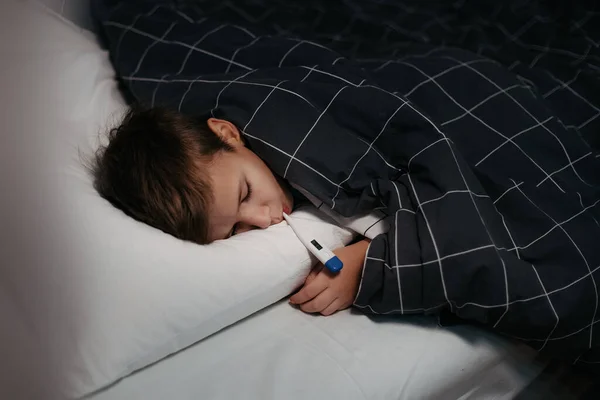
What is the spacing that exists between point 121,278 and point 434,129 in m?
0.48

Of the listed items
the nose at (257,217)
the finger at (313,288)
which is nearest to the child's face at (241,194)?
the nose at (257,217)

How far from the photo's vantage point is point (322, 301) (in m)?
0.78

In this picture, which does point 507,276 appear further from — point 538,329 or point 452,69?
point 452,69

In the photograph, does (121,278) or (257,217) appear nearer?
(121,278)

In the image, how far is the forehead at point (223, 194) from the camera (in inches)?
30.5

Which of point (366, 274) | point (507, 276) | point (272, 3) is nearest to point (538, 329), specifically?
point (507, 276)

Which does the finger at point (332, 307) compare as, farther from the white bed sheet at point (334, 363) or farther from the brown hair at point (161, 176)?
the brown hair at point (161, 176)

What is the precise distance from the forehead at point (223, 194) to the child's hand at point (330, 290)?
0.45 ft

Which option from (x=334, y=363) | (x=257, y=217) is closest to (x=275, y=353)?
(x=334, y=363)

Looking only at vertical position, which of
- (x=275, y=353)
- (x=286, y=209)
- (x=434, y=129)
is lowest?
(x=275, y=353)

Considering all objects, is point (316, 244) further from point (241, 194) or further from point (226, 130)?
point (226, 130)

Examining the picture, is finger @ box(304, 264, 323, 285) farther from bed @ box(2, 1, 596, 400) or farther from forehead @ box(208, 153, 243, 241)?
forehead @ box(208, 153, 243, 241)

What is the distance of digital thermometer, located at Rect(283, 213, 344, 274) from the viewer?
2.51 feet

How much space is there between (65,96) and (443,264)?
65 cm
